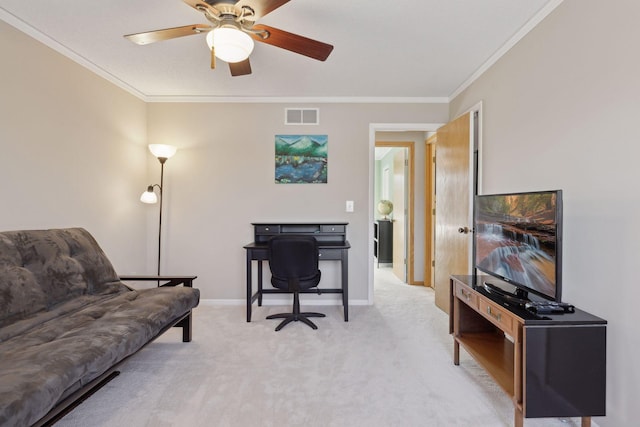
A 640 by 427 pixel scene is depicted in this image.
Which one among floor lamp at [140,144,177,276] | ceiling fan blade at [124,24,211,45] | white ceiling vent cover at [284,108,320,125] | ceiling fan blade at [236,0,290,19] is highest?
white ceiling vent cover at [284,108,320,125]

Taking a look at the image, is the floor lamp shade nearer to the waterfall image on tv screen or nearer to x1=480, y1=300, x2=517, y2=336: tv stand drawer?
the waterfall image on tv screen

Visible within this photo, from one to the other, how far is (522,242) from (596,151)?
22.8 inches

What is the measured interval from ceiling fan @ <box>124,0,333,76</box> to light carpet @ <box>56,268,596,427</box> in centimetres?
183

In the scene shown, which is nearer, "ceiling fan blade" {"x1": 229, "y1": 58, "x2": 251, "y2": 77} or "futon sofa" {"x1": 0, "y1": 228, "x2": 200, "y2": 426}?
"futon sofa" {"x1": 0, "y1": 228, "x2": 200, "y2": 426}

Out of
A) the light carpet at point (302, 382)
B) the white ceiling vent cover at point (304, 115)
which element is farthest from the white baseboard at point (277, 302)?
the white ceiling vent cover at point (304, 115)

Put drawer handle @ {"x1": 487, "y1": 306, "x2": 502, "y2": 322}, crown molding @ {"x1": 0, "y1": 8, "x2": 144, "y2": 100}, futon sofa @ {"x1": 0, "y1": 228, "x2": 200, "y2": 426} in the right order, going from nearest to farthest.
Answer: futon sofa @ {"x1": 0, "y1": 228, "x2": 200, "y2": 426}, drawer handle @ {"x1": 487, "y1": 306, "x2": 502, "y2": 322}, crown molding @ {"x1": 0, "y1": 8, "x2": 144, "y2": 100}

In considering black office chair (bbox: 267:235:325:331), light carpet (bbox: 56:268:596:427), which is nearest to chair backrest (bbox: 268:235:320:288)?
black office chair (bbox: 267:235:325:331)

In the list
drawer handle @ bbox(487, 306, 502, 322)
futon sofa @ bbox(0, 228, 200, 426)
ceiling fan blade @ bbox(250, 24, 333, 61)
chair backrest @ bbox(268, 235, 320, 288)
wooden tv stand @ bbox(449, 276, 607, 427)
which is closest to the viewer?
futon sofa @ bbox(0, 228, 200, 426)

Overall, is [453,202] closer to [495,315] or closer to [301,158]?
[495,315]

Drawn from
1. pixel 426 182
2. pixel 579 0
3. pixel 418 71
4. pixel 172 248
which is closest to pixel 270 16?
pixel 418 71

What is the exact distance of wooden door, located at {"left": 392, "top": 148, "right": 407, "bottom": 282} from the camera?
15.7 ft

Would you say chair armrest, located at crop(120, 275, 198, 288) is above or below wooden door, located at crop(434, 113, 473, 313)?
below

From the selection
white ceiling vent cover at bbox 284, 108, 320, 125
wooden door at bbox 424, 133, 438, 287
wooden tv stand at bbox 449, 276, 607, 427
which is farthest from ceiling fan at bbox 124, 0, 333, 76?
wooden door at bbox 424, 133, 438, 287

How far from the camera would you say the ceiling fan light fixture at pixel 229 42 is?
152 cm
